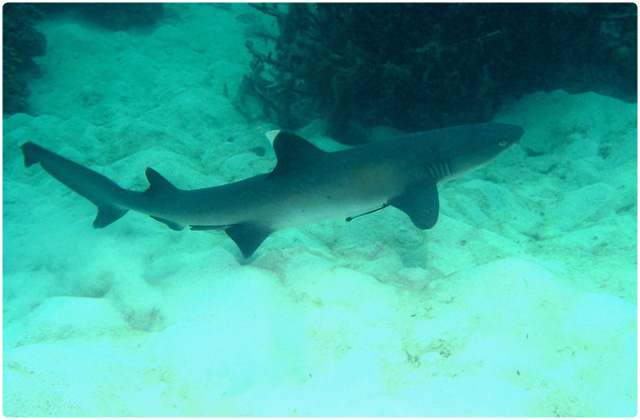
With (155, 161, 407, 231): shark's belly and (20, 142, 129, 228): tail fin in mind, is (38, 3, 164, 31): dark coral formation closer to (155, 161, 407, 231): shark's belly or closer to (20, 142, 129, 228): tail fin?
(20, 142, 129, 228): tail fin

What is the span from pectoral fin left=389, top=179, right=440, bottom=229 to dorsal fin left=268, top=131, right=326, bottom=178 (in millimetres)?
945

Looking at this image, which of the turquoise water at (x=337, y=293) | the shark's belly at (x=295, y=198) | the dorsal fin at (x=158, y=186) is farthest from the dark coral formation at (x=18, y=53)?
the shark's belly at (x=295, y=198)

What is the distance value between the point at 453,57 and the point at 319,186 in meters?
3.40

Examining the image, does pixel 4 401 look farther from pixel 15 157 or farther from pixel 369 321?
pixel 15 157

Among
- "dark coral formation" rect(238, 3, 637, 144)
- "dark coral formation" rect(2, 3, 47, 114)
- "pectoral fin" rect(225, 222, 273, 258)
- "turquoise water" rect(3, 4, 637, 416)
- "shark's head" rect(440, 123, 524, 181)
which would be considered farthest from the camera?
"dark coral formation" rect(2, 3, 47, 114)

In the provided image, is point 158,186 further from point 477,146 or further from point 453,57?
point 453,57

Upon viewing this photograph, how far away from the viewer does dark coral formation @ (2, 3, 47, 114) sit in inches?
260

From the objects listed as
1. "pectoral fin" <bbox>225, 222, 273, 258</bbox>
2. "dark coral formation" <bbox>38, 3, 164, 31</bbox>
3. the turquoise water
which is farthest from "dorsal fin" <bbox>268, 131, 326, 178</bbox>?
"dark coral formation" <bbox>38, 3, 164, 31</bbox>

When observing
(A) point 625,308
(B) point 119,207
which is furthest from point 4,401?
(A) point 625,308

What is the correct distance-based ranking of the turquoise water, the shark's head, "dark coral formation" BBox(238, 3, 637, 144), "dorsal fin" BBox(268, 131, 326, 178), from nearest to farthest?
the turquoise water < "dorsal fin" BBox(268, 131, 326, 178) < the shark's head < "dark coral formation" BBox(238, 3, 637, 144)

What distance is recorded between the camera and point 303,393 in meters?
2.02

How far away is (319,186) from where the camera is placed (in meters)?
3.20

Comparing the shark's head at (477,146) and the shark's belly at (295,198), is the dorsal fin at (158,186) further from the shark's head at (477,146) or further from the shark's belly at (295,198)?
the shark's head at (477,146)

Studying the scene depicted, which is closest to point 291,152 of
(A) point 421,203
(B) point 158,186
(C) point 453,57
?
(A) point 421,203
